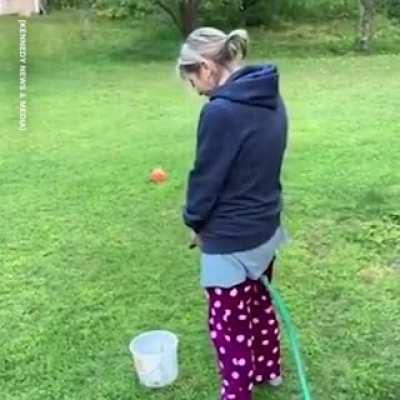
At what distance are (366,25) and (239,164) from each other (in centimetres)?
1079

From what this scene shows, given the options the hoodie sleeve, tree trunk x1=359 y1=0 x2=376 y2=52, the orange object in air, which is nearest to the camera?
the hoodie sleeve

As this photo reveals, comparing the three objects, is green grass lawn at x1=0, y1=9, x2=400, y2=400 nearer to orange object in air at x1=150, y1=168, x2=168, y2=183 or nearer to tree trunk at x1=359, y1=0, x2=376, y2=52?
orange object in air at x1=150, y1=168, x2=168, y2=183

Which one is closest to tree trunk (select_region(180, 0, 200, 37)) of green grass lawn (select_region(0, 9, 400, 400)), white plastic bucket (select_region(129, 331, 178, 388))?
green grass lawn (select_region(0, 9, 400, 400))

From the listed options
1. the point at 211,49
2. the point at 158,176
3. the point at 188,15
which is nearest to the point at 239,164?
the point at 211,49

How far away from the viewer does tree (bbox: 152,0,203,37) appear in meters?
12.1

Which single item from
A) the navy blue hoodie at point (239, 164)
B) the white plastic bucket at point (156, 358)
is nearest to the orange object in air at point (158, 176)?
the white plastic bucket at point (156, 358)

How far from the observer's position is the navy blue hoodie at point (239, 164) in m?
1.98

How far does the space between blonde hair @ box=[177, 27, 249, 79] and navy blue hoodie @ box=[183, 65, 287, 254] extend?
0.17 ft

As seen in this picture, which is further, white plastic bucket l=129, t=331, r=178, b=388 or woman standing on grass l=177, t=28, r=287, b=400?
white plastic bucket l=129, t=331, r=178, b=388

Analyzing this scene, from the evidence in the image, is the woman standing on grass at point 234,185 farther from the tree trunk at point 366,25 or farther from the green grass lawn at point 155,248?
the tree trunk at point 366,25

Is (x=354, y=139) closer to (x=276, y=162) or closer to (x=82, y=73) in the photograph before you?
(x=276, y=162)

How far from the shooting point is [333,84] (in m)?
8.41

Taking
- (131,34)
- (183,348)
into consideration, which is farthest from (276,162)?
(131,34)

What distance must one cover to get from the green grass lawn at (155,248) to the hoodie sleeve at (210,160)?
2.50 ft
